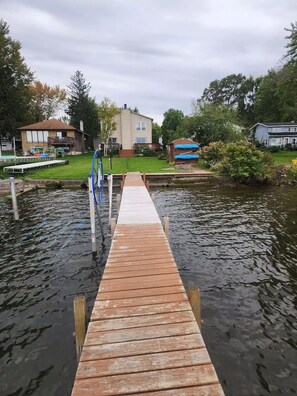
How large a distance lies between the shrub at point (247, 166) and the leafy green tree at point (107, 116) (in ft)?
82.2

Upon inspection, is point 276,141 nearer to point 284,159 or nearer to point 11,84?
point 284,159

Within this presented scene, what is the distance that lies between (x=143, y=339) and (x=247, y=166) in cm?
2071

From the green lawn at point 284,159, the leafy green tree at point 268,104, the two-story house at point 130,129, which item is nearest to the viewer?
the green lawn at point 284,159

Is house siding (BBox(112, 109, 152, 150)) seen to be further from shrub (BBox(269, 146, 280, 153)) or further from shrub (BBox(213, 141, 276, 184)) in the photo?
shrub (BBox(213, 141, 276, 184))

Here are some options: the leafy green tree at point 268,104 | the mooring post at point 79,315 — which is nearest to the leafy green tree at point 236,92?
the leafy green tree at point 268,104

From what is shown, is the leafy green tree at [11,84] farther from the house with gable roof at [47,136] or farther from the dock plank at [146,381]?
the dock plank at [146,381]

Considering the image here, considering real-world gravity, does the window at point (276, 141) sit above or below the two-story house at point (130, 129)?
below

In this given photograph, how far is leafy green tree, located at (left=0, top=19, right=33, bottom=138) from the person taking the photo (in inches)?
1777

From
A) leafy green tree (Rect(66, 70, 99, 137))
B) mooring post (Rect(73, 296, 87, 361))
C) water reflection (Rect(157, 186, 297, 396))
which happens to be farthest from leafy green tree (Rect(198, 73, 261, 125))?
mooring post (Rect(73, 296, 87, 361))

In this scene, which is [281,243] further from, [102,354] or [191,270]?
[102,354]

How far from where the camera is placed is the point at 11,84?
4672 centimetres

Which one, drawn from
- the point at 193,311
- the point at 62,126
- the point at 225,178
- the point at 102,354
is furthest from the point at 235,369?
the point at 62,126

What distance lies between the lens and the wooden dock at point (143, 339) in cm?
288

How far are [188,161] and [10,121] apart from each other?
1298 inches
